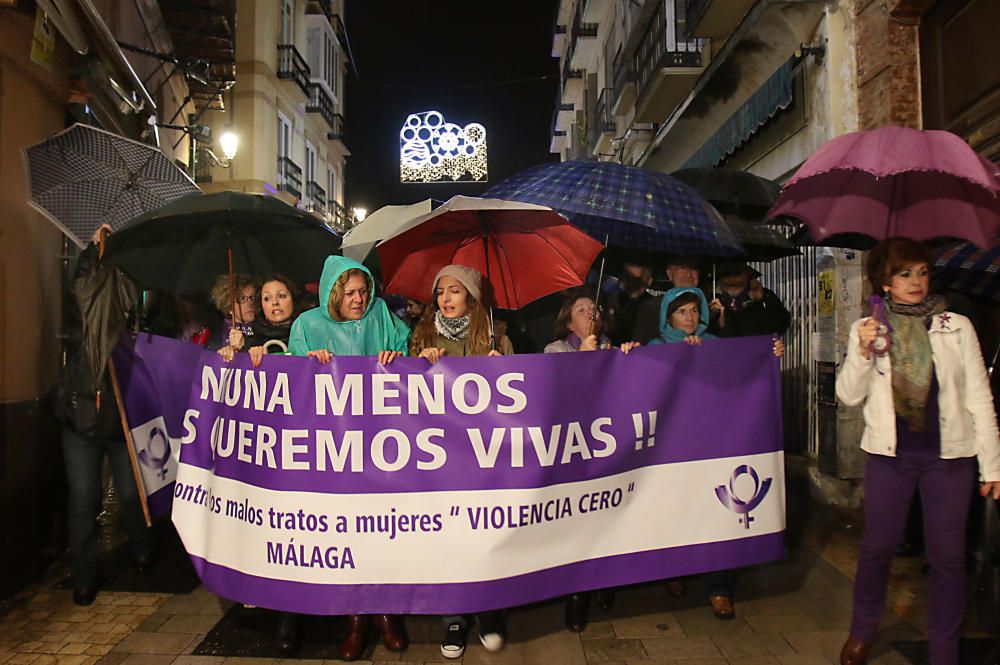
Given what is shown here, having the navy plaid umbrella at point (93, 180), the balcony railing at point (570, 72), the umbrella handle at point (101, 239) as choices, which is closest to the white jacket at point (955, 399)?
the umbrella handle at point (101, 239)

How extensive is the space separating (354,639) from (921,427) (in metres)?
2.85

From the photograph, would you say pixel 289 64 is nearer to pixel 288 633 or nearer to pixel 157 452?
pixel 157 452

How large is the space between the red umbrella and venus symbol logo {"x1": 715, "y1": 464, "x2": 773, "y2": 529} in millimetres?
1453

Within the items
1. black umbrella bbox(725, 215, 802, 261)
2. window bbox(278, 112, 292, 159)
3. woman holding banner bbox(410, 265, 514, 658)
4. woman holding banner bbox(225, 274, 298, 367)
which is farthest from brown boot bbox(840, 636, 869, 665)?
window bbox(278, 112, 292, 159)

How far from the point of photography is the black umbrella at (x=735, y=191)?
627 centimetres

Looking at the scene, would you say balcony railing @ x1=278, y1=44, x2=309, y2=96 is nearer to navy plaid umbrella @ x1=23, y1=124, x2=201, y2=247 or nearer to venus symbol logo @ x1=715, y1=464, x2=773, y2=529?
navy plaid umbrella @ x1=23, y1=124, x2=201, y2=247

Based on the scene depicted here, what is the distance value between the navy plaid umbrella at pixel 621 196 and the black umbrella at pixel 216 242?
1585mm

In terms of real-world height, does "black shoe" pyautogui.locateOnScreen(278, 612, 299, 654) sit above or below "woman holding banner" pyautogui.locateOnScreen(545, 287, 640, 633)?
below

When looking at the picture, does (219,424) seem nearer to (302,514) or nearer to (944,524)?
(302,514)

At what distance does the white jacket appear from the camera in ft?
10.8

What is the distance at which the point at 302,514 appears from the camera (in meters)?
3.57

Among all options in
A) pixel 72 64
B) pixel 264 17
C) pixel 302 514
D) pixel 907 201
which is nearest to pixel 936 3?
pixel 907 201

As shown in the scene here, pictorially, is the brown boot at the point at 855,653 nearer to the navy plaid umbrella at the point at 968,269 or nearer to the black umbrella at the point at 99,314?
the navy plaid umbrella at the point at 968,269

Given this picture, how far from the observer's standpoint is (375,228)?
742cm
